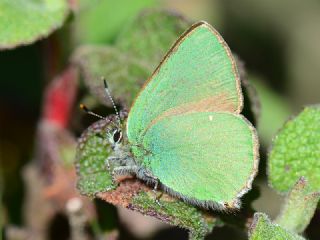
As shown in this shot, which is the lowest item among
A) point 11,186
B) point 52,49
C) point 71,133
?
point 11,186

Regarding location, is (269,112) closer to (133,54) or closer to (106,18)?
(106,18)

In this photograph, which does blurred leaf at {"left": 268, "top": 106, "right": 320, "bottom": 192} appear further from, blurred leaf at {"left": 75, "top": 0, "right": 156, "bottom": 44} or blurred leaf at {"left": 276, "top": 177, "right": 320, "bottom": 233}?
blurred leaf at {"left": 75, "top": 0, "right": 156, "bottom": 44}

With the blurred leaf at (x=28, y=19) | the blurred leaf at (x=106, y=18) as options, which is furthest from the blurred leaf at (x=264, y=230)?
the blurred leaf at (x=106, y=18)

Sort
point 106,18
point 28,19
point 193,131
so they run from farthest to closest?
point 106,18 → point 28,19 → point 193,131

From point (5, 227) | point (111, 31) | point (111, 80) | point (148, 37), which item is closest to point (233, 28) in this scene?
point (111, 31)

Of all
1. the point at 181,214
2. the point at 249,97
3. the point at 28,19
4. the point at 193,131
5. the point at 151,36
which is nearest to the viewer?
the point at 181,214

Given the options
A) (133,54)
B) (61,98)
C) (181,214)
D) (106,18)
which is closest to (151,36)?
(133,54)

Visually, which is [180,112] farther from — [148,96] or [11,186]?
[11,186]
